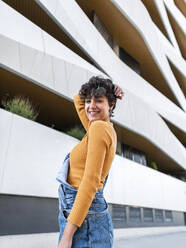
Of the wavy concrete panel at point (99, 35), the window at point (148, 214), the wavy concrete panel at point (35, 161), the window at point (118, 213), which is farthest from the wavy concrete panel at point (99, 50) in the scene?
the window at point (148, 214)

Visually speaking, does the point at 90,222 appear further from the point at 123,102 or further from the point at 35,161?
the point at 123,102

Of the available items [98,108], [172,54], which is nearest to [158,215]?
[172,54]

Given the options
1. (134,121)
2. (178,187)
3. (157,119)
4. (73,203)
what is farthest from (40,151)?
(178,187)

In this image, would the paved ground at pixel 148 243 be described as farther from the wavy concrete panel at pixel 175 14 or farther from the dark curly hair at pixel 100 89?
the wavy concrete panel at pixel 175 14

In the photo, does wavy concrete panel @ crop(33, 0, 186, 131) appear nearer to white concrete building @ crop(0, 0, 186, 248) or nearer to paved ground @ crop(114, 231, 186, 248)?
white concrete building @ crop(0, 0, 186, 248)

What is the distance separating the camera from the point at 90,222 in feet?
3.53

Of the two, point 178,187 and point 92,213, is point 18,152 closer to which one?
point 92,213

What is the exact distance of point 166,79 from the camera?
14523 mm

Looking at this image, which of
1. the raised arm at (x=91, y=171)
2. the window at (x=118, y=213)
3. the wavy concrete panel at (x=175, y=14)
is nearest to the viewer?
the raised arm at (x=91, y=171)

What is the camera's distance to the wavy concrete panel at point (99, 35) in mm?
7141

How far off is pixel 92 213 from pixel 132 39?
41.1 ft

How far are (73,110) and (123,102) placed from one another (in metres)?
2.34

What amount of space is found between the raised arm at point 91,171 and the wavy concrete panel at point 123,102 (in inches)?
188

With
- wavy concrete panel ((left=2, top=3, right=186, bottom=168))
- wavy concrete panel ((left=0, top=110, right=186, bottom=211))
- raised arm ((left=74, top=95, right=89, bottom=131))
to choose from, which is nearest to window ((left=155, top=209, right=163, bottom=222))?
wavy concrete panel ((left=2, top=3, right=186, bottom=168))
